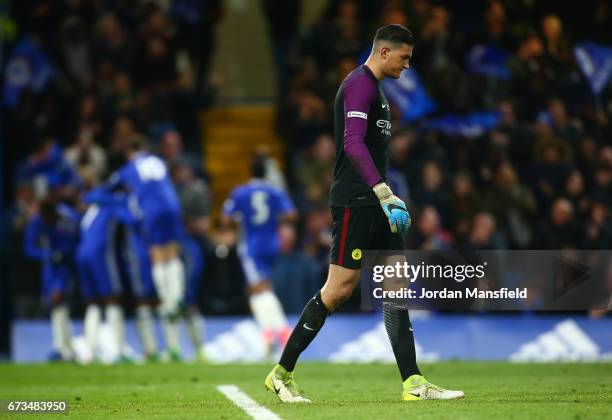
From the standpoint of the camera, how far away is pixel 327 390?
990 cm

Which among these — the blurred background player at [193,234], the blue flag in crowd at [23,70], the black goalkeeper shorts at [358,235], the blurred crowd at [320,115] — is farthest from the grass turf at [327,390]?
the blue flag in crowd at [23,70]

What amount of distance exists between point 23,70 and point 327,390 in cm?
1176

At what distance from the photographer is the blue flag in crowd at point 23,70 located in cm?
2000

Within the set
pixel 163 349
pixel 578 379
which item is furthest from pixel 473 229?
pixel 578 379

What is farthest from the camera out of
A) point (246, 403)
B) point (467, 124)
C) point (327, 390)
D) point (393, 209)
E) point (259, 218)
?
point (467, 124)

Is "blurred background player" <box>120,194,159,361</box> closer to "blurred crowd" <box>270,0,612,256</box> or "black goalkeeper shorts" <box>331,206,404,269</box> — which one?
"blurred crowd" <box>270,0,612,256</box>

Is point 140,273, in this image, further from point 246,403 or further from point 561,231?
point 246,403

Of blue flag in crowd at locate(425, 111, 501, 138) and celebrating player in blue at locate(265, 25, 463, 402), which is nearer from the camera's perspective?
celebrating player in blue at locate(265, 25, 463, 402)

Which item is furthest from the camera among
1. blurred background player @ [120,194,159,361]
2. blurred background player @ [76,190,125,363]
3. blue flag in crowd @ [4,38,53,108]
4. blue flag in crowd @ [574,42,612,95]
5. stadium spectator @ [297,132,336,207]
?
blue flag in crowd @ [4,38,53,108]

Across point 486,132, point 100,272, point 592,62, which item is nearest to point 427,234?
point 486,132

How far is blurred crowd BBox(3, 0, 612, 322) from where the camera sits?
57.1 ft

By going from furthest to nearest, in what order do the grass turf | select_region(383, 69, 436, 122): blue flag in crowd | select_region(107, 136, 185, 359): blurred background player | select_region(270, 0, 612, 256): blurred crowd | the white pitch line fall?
select_region(383, 69, 436, 122): blue flag in crowd → select_region(270, 0, 612, 256): blurred crowd → select_region(107, 136, 185, 359): blurred background player → the grass turf → the white pitch line

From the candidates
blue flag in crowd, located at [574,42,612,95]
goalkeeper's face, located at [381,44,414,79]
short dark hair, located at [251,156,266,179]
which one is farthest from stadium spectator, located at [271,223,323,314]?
goalkeeper's face, located at [381,44,414,79]

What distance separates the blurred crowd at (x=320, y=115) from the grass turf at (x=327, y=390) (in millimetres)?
3300
